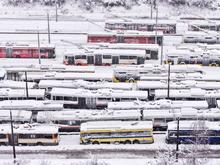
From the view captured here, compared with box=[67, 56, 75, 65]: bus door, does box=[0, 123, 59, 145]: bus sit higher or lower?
lower

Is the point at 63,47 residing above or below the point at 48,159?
above

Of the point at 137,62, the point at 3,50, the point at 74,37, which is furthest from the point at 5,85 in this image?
the point at 74,37

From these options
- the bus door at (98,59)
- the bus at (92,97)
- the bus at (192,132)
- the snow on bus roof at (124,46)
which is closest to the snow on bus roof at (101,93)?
the bus at (92,97)

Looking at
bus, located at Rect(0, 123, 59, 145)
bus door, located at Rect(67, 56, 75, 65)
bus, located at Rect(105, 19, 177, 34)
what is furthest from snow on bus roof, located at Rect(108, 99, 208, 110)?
bus, located at Rect(105, 19, 177, 34)

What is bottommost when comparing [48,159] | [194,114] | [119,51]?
[48,159]

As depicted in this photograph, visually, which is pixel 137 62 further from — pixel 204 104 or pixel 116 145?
pixel 116 145

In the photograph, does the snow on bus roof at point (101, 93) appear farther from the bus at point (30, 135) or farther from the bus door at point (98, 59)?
the bus door at point (98, 59)

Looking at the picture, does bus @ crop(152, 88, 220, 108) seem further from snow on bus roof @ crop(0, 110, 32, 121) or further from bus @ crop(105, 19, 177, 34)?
bus @ crop(105, 19, 177, 34)

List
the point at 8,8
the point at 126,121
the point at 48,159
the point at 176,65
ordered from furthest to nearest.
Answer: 1. the point at 8,8
2. the point at 176,65
3. the point at 126,121
4. the point at 48,159
